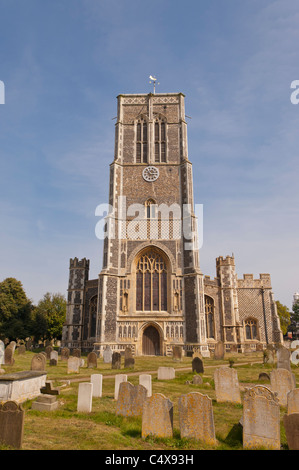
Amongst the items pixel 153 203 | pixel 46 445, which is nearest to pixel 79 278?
pixel 153 203

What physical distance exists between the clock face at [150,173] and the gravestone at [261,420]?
2366cm

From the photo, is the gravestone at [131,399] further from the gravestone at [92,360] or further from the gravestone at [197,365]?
the gravestone at [92,360]

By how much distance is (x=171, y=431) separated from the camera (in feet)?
17.6

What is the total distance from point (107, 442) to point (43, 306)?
39.6 m

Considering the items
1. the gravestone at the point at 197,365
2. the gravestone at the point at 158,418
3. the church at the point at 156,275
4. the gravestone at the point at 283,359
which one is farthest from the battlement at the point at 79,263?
the gravestone at the point at 158,418

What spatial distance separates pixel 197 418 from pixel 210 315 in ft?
76.5

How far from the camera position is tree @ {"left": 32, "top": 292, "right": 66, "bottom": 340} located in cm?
3584

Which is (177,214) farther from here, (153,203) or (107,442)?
(107,442)

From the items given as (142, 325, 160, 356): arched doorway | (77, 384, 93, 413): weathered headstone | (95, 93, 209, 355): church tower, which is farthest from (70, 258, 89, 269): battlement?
(77, 384, 93, 413): weathered headstone

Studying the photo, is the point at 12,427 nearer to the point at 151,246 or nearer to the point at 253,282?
the point at 151,246

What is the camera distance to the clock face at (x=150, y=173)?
27.5 m

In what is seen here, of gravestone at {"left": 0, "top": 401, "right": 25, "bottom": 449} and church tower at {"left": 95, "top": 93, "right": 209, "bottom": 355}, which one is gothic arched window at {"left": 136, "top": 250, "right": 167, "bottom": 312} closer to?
church tower at {"left": 95, "top": 93, "right": 209, "bottom": 355}

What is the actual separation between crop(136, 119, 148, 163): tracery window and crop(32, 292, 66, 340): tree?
70.6ft
